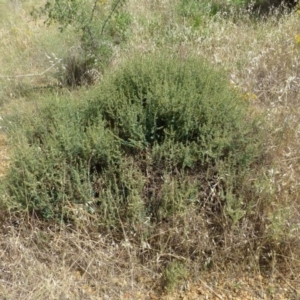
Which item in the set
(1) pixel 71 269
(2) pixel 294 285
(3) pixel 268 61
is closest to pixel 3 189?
(1) pixel 71 269

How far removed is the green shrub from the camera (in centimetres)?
230

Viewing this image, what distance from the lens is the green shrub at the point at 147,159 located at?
2.30 meters

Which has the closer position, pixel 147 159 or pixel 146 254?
pixel 146 254

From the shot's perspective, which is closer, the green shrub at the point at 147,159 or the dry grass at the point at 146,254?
the dry grass at the point at 146,254

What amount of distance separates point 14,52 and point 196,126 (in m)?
4.48

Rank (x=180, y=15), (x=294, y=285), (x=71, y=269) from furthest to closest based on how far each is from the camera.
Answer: (x=180, y=15)
(x=71, y=269)
(x=294, y=285)

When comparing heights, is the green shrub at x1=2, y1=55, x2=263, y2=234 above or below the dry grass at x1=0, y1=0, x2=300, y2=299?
above

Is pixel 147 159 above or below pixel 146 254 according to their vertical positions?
above

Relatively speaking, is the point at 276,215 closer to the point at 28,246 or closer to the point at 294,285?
the point at 294,285

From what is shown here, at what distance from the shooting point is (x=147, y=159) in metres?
2.39

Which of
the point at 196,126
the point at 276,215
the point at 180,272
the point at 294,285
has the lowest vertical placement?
the point at 294,285

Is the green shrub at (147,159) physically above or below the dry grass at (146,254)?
above

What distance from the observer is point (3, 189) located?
241 cm

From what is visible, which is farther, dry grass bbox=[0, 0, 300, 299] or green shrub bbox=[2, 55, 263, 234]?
green shrub bbox=[2, 55, 263, 234]
